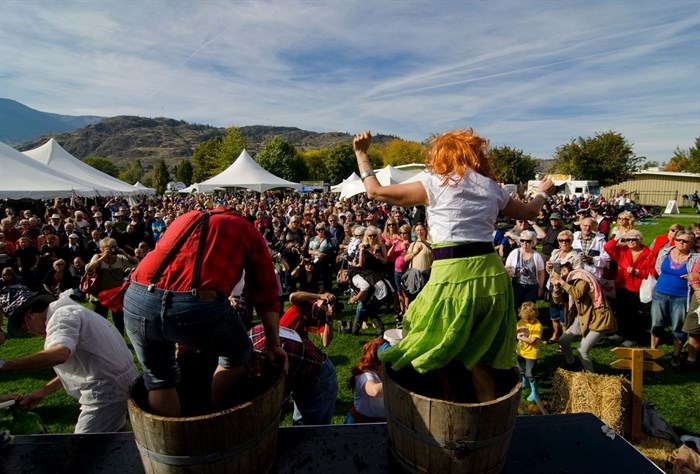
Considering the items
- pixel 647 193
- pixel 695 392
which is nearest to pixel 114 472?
pixel 695 392

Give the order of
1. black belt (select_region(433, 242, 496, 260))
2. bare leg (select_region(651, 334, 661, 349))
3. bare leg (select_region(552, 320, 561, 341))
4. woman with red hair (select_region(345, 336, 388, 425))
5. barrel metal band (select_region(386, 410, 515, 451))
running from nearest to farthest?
barrel metal band (select_region(386, 410, 515, 451)) → black belt (select_region(433, 242, 496, 260)) → woman with red hair (select_region(345, 336, 388, 425)) → bare leg (select_region(651, 334, 661, 349)) → bare leg (select_region(552, 320, 561, 341))

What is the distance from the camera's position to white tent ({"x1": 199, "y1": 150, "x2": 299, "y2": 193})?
22.3 m

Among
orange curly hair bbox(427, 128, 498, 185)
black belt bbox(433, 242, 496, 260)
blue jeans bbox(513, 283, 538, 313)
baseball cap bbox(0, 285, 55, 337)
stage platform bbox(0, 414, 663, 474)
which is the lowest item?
blue jeans bbox(513, 283, 538, 313)

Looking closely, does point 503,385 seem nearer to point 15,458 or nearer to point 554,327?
point 15,458

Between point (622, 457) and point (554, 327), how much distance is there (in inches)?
213

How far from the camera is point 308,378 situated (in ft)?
9.44

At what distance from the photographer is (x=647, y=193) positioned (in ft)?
142

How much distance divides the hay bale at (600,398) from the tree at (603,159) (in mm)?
47391

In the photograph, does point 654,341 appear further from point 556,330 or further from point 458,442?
point 458,442

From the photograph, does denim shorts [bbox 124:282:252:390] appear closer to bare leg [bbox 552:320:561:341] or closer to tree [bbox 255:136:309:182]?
bare leg [bbox 552:320:561:341]

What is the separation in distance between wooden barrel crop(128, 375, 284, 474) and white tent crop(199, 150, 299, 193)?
21.1 metres

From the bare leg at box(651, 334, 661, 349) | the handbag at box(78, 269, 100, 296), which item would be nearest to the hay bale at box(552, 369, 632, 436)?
the bare leg at box(651, 334, 661, 349)

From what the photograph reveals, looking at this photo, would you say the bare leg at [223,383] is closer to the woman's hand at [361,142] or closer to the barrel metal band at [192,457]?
the barrel metal band at [192,457]

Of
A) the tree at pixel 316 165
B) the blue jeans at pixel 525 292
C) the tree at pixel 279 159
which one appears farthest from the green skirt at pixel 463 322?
the tree at pixel 316 165
